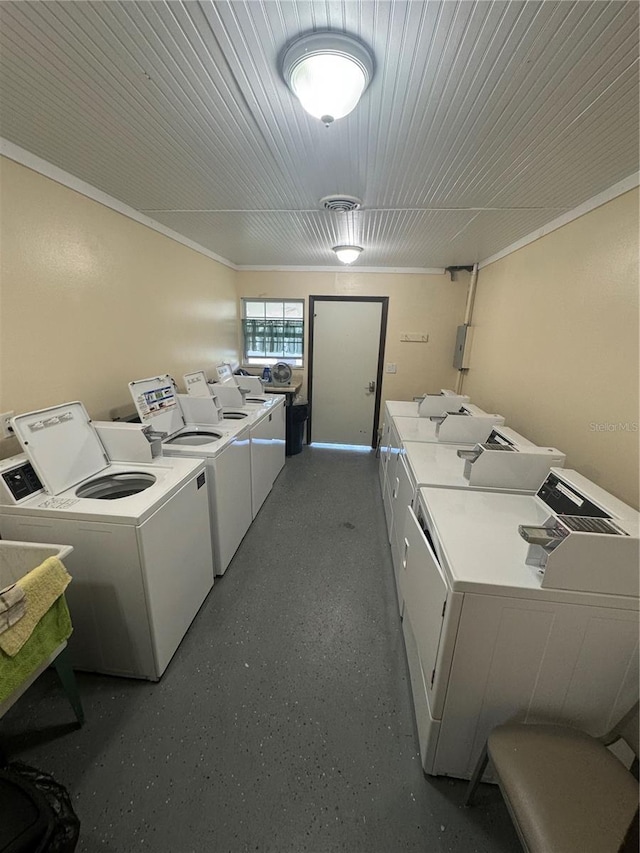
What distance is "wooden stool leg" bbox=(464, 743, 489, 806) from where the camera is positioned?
1.10 m

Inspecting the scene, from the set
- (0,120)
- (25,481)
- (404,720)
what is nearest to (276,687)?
(404,720)

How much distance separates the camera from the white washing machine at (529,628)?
1.01 metres

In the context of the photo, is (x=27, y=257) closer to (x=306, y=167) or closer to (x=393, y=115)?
(x=306, y=167)

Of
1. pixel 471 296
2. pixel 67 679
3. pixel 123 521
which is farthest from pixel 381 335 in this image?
pixel 67 679

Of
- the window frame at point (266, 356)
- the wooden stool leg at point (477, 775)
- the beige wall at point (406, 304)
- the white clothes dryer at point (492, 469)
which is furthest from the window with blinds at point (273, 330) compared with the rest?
the wooden stool leg at point (477, 775)

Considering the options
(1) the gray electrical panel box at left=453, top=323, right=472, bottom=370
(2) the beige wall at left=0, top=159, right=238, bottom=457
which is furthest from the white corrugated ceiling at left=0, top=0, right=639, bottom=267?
(1) the gray electrical panel box at left=453, top=323, right=472, bottom=370

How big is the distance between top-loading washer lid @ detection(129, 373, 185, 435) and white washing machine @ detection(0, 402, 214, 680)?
50 cm

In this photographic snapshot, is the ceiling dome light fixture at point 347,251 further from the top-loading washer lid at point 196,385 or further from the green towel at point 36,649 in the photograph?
the green towel at point 36,649

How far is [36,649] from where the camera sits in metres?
1.15

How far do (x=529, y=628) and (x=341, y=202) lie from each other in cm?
246

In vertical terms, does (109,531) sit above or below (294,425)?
above

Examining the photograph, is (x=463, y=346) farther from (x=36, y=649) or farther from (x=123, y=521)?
(x=36, y=649)

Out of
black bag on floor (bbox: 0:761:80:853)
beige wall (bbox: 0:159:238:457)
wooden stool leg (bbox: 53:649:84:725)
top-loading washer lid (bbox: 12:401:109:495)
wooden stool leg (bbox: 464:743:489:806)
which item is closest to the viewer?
black bag on floor (bbox: 0:761:80:853)

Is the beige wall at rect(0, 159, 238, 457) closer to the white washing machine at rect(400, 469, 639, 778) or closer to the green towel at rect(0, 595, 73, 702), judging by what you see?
the green towel at rect(0, 595, 73, 702)
